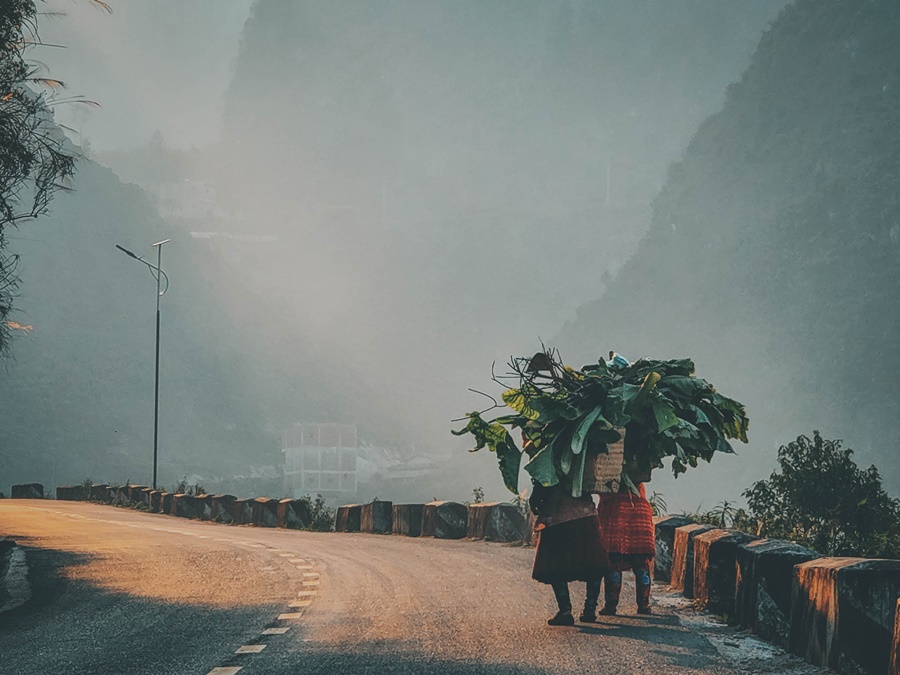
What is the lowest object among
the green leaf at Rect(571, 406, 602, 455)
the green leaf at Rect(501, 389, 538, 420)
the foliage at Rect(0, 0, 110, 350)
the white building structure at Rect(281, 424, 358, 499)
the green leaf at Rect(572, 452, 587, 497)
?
the white building structure at Rect(281, 424, 358, 499)

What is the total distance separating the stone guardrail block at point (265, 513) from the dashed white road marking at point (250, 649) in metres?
18.4

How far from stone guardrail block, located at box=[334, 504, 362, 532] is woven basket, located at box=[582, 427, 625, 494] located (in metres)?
14.7

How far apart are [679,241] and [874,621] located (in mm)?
174466

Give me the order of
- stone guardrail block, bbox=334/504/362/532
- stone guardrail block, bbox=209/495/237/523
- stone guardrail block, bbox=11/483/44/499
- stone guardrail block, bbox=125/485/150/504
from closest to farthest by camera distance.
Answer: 1. stone guardrail block, bbox=334/504/362/532
2. stone guardrail block, bbox=209/495/237/523
3. stone guardrail block, bbox=125/485/150/504
4. stone guardrail block, bbox=11/483/44/499

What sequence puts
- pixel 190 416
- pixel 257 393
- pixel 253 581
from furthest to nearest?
pixel 257 393 < pixel 190 416 < pixel 253 581

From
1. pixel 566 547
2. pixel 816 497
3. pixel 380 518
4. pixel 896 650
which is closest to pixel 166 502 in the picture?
pixel 380 518

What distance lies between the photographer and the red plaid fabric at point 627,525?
983cm

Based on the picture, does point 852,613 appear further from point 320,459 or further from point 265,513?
point 320,459

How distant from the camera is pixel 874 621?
265 inches

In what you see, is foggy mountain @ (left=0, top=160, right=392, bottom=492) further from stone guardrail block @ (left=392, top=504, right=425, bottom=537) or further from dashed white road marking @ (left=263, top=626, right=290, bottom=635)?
dashed white road marking @ (left=263, top=626, right=290, bottom=635)

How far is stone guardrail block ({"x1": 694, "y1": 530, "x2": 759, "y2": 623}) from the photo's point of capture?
A: 1005 cm

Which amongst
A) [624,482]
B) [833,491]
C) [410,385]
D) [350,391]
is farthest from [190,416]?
[624,482]


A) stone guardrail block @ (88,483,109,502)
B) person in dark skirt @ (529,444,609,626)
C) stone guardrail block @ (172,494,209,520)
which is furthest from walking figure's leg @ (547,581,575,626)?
stone guardrail block @ (88,483,109,502)

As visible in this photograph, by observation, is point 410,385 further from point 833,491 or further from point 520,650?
point 520,650
